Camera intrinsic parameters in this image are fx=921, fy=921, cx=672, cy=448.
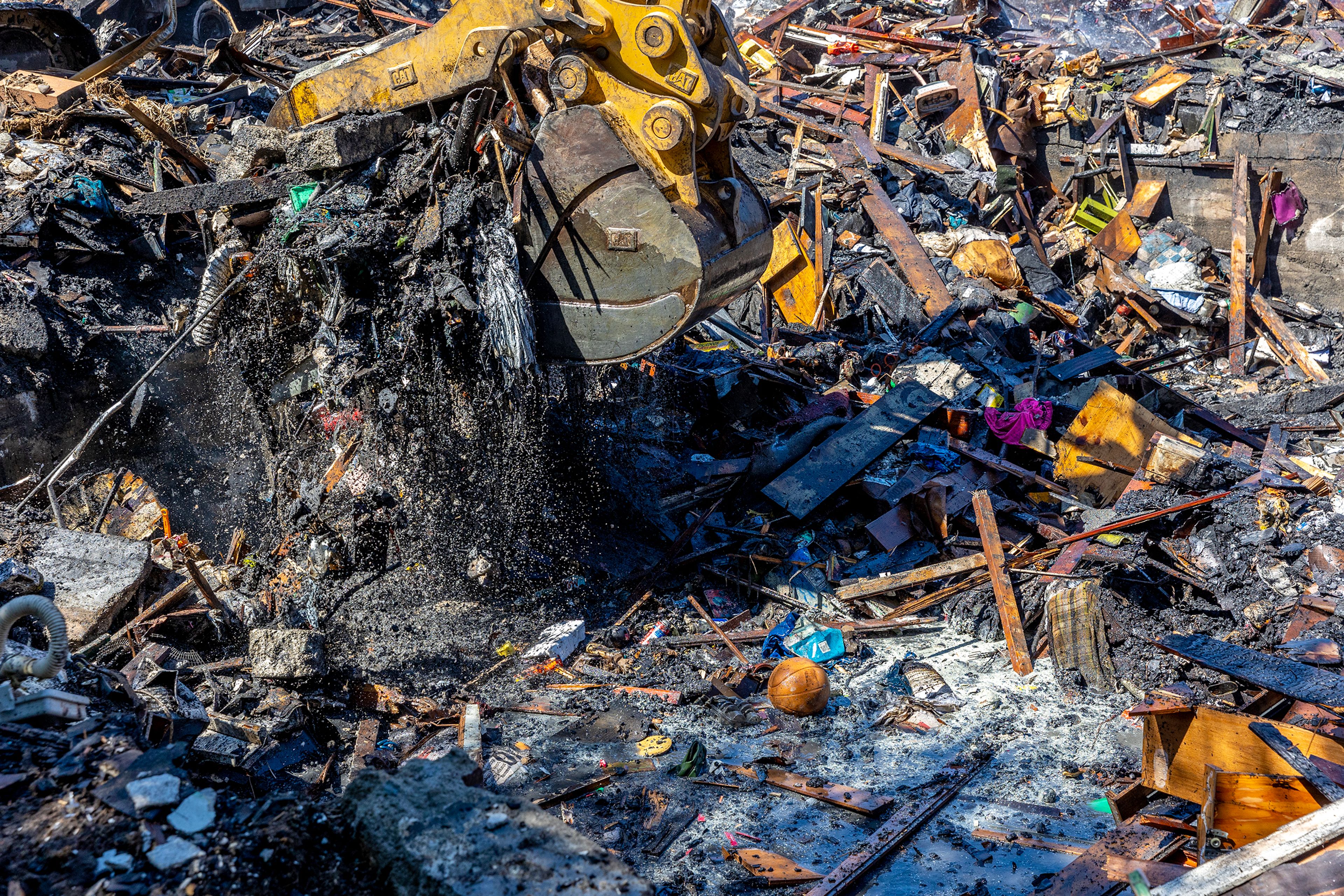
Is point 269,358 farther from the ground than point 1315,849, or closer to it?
farther from the ground

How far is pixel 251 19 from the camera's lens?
1563 centimetres

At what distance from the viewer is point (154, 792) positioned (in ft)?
8.84

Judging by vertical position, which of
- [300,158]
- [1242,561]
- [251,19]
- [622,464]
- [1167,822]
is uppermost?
[251,19]

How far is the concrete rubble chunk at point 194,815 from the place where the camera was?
2609 mm

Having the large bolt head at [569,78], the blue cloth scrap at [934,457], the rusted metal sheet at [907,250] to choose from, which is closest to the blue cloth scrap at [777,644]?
the blue cloth scrap at [934,457]

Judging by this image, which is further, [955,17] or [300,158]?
[955,17]

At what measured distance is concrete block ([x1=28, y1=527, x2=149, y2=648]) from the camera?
17.2 feet

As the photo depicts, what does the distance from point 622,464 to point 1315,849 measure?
534cm

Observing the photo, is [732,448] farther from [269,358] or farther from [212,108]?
[212,108]

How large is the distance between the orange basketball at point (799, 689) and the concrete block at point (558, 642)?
54.0 inches

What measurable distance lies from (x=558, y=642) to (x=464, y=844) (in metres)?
3.59

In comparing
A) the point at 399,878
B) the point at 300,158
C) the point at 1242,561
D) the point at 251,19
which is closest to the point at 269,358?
the point at 300,158

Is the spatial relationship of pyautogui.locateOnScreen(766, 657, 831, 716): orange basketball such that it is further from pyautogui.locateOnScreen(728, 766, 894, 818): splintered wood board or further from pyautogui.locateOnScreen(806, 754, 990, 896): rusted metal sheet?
pyautogui.locateOnScreen(806, 754, 990, 896): rusted metal sheet

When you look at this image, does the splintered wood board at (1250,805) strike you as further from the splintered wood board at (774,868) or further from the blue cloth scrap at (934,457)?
the blue cloth scrap at (934,457)
